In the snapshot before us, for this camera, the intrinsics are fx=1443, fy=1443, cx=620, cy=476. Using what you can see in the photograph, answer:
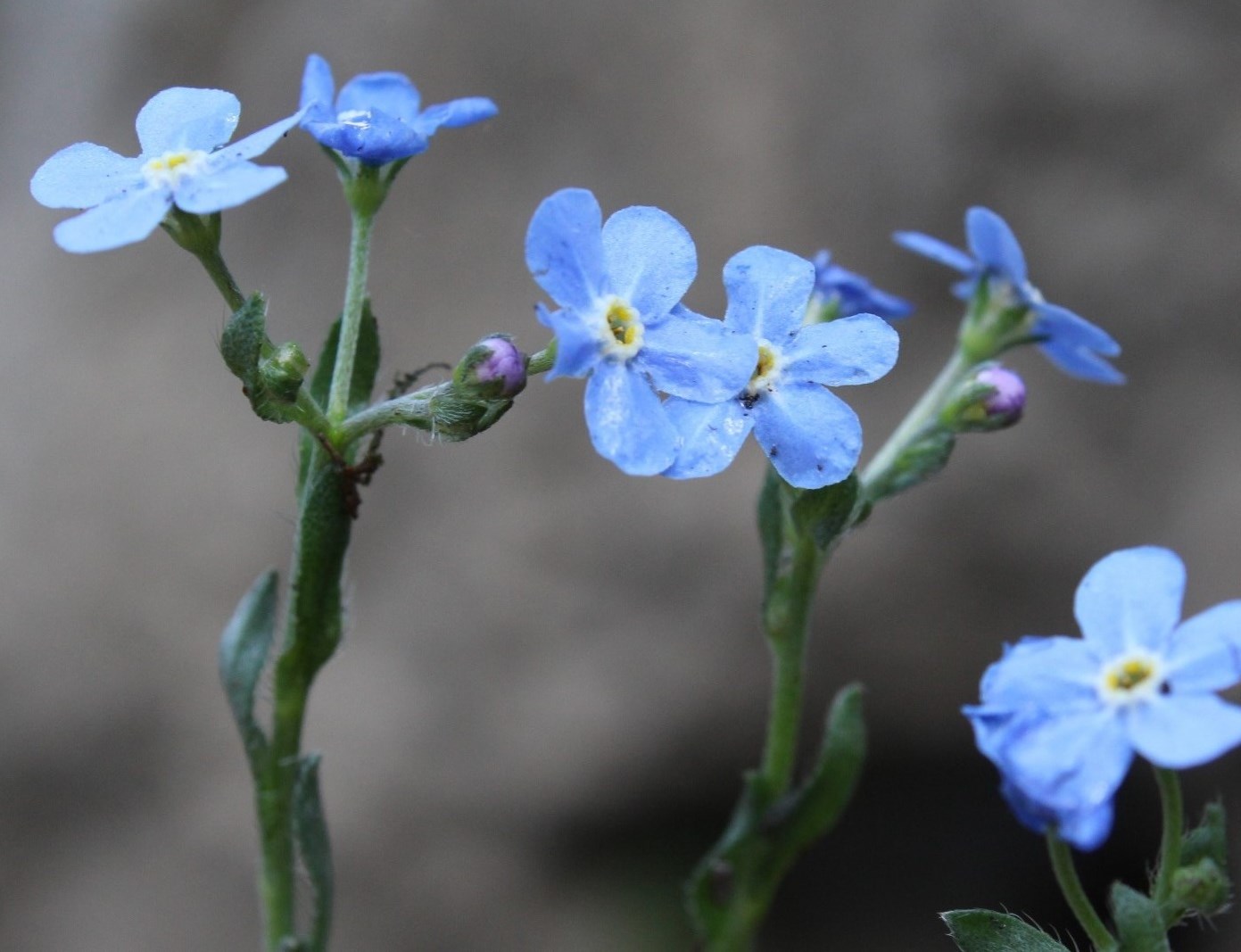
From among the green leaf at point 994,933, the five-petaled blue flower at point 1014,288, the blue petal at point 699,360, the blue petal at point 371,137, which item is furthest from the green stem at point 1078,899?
the blue petal at point 371,137

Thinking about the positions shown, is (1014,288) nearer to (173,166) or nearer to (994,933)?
(994,933)

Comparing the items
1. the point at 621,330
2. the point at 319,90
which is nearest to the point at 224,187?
the point at 319,90

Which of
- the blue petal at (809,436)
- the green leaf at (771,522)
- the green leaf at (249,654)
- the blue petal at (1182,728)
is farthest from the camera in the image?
the green leaf at (771,522)

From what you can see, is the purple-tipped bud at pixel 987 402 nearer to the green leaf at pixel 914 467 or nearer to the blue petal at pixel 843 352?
the green leaf at pixel 914 467

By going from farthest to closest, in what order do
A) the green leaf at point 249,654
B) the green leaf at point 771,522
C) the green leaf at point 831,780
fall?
the green leaf at point 831,780, the green leaf at point 771,522, the green leaf at point 249,654

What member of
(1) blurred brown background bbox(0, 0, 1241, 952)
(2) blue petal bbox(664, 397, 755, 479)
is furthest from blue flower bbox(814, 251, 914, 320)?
(1) blurred brown background bbox(0, 0, 1241, 952)

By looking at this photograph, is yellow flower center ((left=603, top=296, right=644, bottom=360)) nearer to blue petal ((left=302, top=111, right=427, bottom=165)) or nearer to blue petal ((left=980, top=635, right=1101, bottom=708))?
blue petal ((left=302, top=111, right=427, bottom=165))
